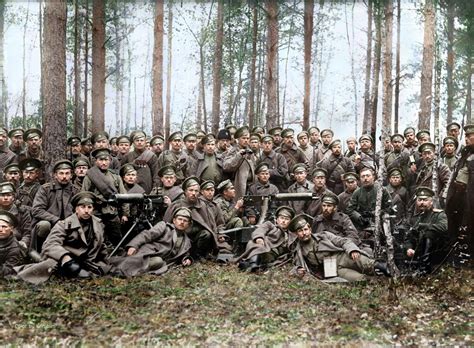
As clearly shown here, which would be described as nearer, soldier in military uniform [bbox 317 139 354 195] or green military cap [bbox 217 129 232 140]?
soldier in military uniform [bbox 317 139 354 195]

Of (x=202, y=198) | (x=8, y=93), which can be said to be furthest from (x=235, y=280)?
(x=8, y=93)

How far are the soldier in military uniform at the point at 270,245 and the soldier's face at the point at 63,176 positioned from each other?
271 cm

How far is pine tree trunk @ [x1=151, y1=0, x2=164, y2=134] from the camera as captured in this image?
10734 millimetres

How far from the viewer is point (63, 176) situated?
22.7ft

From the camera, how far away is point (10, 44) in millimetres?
13711

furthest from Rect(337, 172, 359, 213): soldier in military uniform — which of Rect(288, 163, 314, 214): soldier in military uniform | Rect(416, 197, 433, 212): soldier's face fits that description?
Rect(416, 197, 433, 212): soldier's face

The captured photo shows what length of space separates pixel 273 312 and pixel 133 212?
295 cm

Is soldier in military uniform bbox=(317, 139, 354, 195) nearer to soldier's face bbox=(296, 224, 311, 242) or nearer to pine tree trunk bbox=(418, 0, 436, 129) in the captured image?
pine tree trunk bbox=(418, 0, 436, 129)

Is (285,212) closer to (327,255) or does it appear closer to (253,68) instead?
(327,255)

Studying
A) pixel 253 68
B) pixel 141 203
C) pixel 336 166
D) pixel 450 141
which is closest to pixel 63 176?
pixel 141 203

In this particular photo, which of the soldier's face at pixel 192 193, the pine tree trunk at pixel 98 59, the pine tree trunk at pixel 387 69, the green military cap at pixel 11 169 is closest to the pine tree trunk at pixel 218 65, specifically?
the pine tree trunk at pixel 98 59

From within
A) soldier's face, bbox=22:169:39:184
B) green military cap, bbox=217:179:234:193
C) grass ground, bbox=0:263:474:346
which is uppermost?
soldier's face, bbox=22:169:39:184

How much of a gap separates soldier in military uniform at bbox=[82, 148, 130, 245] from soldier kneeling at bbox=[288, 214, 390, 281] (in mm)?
2452

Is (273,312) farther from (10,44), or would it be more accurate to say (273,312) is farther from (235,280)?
(10,44)
